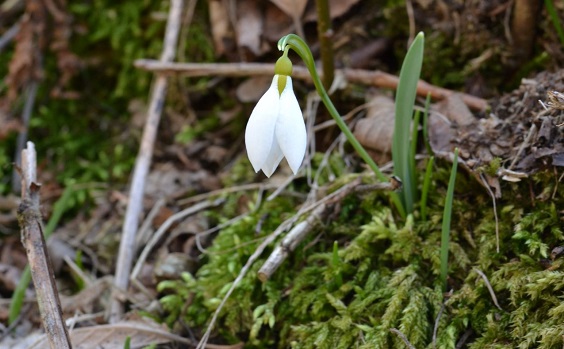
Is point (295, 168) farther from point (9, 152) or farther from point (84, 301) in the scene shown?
point (9, 152)

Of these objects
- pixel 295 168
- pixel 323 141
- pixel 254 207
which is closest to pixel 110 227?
pixel 254 207

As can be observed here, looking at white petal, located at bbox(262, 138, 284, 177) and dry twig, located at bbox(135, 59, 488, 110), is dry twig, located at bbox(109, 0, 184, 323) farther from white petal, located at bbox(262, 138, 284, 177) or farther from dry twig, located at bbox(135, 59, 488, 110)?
white petal, located at bbox(262, 138, 284, 177)

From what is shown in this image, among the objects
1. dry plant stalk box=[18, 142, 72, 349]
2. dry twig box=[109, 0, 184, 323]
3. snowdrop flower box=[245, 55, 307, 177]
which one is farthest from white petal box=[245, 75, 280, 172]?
dry twig box=[109, 0, 184, 323]

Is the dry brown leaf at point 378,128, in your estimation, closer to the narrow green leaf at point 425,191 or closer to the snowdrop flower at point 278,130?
the narrow green leaf at point 425,191

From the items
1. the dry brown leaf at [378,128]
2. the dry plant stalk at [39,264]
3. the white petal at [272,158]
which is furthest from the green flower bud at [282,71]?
the dry plant stalk at [39,264]

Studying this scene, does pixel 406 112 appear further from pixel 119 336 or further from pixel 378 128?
pixel 119 336
